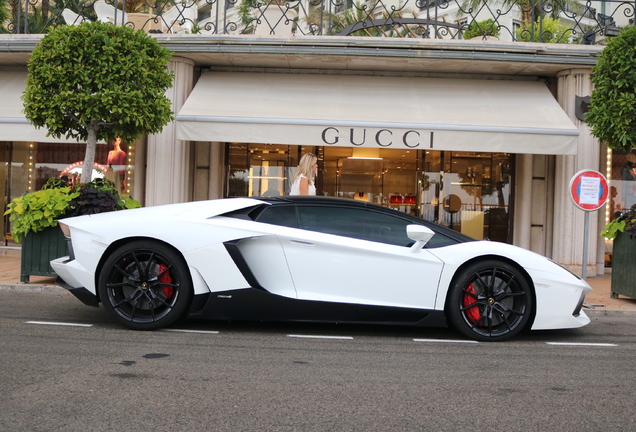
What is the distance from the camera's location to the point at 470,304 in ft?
17.4

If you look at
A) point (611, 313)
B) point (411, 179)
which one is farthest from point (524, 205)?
point (611, 313)

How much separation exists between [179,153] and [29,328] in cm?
603

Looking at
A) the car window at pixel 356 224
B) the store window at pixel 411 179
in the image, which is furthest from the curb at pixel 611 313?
the store window at pixel 411 179

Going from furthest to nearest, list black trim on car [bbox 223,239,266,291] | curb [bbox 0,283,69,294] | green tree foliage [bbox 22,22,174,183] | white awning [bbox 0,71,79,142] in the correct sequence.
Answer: white awning [bbox 0,71,79,142] → green tree foliage [bbox 22,22,174,183] → curb [bbox 0,283,69,294] → black trim on car [bbox 223,239,266,291]

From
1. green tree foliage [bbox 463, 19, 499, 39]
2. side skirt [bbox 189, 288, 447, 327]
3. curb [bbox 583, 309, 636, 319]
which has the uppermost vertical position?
green tree foliage [bbox 463, 19, 499, 39]

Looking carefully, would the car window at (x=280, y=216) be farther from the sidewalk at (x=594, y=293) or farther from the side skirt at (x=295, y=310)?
the sidewalk at (x=594, y=293)


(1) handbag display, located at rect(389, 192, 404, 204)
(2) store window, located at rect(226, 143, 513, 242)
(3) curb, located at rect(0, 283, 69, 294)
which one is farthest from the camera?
(1) handbag display, located at rect(389, 192, 404, 204)

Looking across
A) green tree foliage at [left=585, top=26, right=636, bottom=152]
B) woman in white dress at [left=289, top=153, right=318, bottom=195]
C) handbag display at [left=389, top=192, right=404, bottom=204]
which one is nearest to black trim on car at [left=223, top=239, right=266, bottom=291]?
woman in white dress at [left=289, top=153, right=318, bottom=195]

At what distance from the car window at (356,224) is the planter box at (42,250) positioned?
3876 millimetres

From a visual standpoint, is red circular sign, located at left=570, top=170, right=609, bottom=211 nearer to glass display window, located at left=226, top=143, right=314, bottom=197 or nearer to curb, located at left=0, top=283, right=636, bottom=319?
curb, located at left=0, top=283, right=636, bottom=319

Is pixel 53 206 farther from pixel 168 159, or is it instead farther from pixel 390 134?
pixel 390 134

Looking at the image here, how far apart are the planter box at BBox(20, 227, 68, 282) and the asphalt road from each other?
196cm

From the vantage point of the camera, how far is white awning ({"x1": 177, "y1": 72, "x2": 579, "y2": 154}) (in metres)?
10.1

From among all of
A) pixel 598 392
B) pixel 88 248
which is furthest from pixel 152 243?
pixel 598 392
